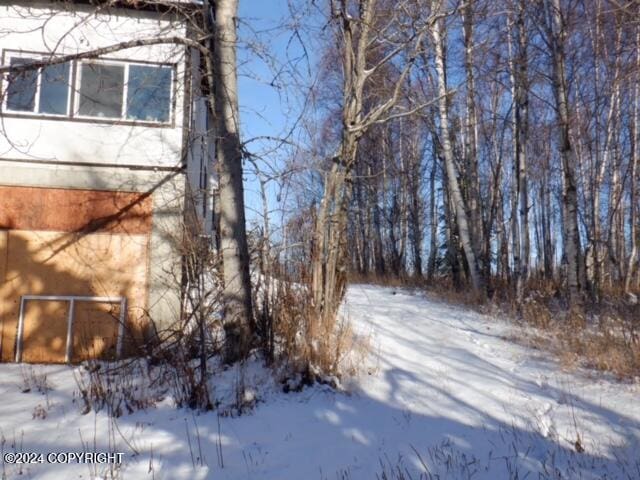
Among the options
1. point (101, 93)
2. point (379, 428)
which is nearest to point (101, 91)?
point (101, 93)

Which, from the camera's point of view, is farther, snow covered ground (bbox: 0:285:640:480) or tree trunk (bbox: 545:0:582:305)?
tree trunk (bbox: 545:0:582:305)

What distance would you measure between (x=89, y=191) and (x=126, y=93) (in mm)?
1775

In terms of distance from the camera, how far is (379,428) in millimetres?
3943

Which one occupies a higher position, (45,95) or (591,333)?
(45,95)

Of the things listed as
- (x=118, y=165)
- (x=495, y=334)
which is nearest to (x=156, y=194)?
(x=118, y=165)

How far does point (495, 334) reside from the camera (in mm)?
7160

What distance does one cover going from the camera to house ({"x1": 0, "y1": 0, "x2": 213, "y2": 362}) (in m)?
6.95

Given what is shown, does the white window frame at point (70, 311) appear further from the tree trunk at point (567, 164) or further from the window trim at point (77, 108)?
the tree trunk at point (567, 164)

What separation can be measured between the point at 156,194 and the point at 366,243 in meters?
20.4

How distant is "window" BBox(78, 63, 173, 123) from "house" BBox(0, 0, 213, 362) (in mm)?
17
